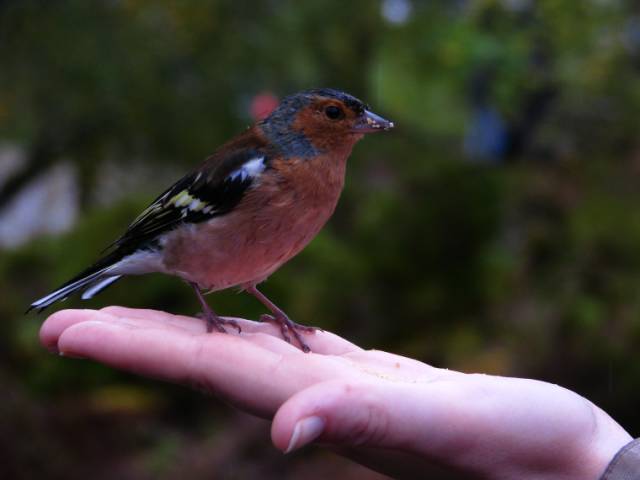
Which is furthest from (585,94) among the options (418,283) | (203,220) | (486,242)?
(203,220)

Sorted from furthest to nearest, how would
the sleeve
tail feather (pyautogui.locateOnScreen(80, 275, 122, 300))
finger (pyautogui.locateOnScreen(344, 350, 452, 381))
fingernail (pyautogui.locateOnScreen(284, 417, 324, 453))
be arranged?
1. tail feather (pyautogui.locateOnScreen(80, 275, 122, 300))
2. finger (pyautogui.locateOnScreen(344, 350, 452, 381))
3. the sleeve
4. fingernail (pyautogui.locateOnScreen(284, 417, 324, 453))

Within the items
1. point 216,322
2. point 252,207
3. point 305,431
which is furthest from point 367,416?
point 252,207

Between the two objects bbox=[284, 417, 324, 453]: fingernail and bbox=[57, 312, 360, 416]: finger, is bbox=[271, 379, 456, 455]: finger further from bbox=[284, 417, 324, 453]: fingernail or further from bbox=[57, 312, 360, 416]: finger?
bbox=[57, 312, 360, 416]: finger

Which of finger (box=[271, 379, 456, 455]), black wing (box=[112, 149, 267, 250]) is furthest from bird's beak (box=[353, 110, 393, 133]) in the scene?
finger (box=[271, 379, 456, 455])

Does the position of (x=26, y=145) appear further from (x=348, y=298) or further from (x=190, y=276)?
(x=190, y=276)

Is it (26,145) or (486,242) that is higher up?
(26,145)

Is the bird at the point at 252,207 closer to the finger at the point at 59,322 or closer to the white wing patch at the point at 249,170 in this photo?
the white wing patch at the point at 249,170

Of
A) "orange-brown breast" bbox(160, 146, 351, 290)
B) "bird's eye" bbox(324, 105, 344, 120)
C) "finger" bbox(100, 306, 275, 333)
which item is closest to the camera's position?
"finger" bbox(100, 306, 275, 333)
